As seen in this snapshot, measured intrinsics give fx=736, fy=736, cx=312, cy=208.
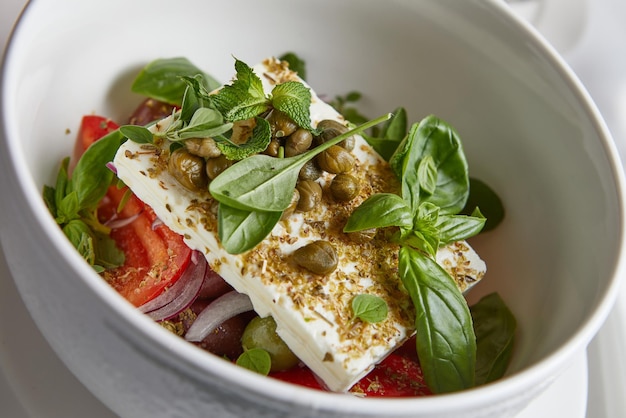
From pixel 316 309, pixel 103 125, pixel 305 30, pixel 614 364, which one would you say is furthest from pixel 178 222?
pixel 614 364

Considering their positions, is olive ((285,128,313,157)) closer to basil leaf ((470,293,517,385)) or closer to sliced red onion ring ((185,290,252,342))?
sliced red onion ring ((185,290,252,342))

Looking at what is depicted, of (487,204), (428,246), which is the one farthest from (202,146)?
(487,204)

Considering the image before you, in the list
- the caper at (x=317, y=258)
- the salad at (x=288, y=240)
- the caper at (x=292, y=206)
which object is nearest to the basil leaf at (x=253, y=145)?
the salad at (x=288, y=240)

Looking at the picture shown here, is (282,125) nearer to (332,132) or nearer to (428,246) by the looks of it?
(332,132)

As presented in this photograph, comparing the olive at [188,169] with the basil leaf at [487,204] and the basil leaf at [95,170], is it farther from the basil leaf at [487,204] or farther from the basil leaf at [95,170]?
the basil leaf at [487,204]

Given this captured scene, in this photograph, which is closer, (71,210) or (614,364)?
(71,210)

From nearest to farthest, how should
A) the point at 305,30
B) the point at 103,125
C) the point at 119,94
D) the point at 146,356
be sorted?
the point at 146,356, the point at 103,125, the point at 119,94, the point at 305,30

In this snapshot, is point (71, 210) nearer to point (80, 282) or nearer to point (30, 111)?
point (30, 111)
